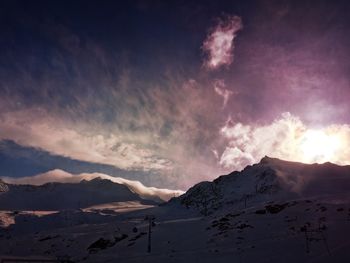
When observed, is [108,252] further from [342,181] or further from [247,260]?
[342,181]

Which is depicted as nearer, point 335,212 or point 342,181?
point 335,212

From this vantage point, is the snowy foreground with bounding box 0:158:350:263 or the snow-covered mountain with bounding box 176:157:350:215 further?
the snow-covered mountain with bounding box 176:157:350:215

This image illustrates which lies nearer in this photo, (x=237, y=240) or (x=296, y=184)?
(x=237, y=240)

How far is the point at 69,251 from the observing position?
84500 millimetres

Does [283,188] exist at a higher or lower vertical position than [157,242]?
higher

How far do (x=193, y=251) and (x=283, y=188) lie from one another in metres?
119

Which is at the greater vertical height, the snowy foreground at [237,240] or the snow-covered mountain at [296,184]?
the snow-covered mountain at [296,184]

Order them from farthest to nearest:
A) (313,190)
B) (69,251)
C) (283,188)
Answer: (283,188) < (313,190) < (69,251)

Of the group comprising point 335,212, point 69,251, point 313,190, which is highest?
point 313,190

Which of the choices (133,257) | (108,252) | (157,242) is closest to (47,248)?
(108,252)

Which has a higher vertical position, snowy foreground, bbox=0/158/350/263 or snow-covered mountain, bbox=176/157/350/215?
snow-covered mountain, bbox=176/157/350/215

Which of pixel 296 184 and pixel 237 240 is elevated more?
pixel 296 184

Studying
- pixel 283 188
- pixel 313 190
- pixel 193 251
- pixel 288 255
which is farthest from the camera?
pixel 283 188

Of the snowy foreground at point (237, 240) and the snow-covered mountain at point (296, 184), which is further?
the snow-covered mountain at point (296, 184)
